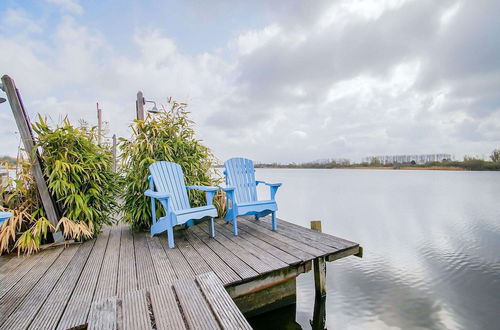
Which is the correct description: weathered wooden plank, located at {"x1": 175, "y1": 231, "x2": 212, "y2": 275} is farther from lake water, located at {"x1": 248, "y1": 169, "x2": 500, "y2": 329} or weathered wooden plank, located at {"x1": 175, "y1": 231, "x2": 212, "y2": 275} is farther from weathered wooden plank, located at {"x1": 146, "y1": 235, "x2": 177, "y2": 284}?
lake water, located at {"x1": 248, "y1": 169, "x2": 500, "y2": 329}

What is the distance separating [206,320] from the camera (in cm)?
104

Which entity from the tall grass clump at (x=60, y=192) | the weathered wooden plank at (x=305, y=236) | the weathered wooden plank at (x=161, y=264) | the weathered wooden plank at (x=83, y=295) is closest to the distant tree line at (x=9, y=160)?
the tall grass clump at (x=60, y=192)

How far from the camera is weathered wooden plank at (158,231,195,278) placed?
167 centimetres

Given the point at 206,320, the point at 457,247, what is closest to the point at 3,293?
the point at 206,320

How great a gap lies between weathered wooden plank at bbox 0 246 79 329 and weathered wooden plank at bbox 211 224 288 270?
1.49 metres

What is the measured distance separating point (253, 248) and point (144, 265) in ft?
3.28

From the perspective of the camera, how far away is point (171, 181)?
9.19 feet

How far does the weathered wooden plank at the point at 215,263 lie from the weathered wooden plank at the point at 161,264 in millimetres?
305

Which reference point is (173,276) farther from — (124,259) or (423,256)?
(423,256)

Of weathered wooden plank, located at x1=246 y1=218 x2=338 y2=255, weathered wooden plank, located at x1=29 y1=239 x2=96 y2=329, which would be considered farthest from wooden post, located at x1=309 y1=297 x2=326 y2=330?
weathered wooden plank, located at x1=29 y1=239 x2=96 y2=329

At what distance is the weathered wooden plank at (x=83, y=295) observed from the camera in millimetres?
1115

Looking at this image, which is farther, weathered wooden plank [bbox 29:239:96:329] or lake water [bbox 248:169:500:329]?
lake water [bbox 248:169:500:329]

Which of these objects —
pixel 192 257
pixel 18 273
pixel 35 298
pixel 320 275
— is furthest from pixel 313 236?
pixel 18 273

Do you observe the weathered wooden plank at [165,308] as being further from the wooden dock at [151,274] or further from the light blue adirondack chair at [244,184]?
the light blue adirondack chair at [244,184]
